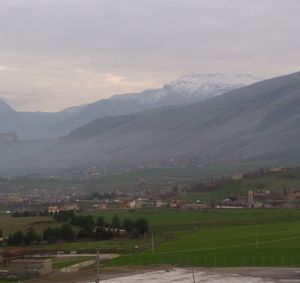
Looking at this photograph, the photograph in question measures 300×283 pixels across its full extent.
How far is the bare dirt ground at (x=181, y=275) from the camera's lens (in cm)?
5750

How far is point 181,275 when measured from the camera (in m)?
60.2

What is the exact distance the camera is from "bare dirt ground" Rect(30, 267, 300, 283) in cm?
5750

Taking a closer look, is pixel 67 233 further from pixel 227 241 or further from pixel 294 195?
pixel 294 195

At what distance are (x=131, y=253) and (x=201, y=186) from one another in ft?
311

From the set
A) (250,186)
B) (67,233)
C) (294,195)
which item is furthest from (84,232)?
(250,186)

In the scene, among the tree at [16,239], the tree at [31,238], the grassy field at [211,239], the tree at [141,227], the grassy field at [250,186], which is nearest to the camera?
the grassy field at [211,239]

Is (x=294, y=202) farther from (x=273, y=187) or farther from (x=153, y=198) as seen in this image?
(x=153, y=198)

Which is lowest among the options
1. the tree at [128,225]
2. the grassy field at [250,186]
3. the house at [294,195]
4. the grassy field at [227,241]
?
the grassy field at [227,241]

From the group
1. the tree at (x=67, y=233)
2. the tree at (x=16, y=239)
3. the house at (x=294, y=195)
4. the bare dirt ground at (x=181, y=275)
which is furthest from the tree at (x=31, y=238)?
the house at (x=294, y=195)

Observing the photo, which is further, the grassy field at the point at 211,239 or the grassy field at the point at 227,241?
the grassy field at the point at 211,239

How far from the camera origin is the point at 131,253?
7731 centimetres

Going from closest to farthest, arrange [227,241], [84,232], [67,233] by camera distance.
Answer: [227,241] < [67,233] < [84,232]

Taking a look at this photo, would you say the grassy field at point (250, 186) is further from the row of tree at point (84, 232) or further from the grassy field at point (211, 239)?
the row of tree at point (84, 232)

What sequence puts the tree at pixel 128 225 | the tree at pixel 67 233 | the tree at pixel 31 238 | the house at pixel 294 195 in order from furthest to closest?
the house at pixel 294 195 → the tree at pixel 128 225 → the tree at pixel 67 233 → the tree at pixel 31 238
